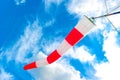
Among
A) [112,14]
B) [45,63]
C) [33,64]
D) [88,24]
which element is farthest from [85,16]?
[33,64]

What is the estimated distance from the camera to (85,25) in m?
10.6

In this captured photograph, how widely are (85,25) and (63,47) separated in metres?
1.51

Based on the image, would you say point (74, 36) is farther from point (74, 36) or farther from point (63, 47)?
point (63, 47)

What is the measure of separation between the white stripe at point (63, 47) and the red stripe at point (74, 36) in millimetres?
181

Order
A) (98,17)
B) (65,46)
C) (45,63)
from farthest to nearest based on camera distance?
(45,63), (65,46), (98,17)

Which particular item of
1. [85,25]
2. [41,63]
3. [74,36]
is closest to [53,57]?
[41,63]

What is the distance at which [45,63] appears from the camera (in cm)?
1272

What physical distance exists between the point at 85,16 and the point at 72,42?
1.13 metres

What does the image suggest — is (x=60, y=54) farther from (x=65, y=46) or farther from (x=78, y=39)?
(x=78, y=39)

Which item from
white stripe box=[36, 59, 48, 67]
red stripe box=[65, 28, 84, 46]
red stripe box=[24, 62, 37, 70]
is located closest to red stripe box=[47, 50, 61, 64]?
white stripe box=[36, 59, 48, 67]

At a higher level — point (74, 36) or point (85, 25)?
point (85, 25)

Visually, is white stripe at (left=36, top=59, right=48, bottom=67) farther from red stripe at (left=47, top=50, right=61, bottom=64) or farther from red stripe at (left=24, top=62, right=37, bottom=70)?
red stripe at (left=47, top=50, right=61, bottom=64)

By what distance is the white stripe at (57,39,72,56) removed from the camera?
37.1 ft

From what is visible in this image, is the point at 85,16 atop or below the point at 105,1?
below
